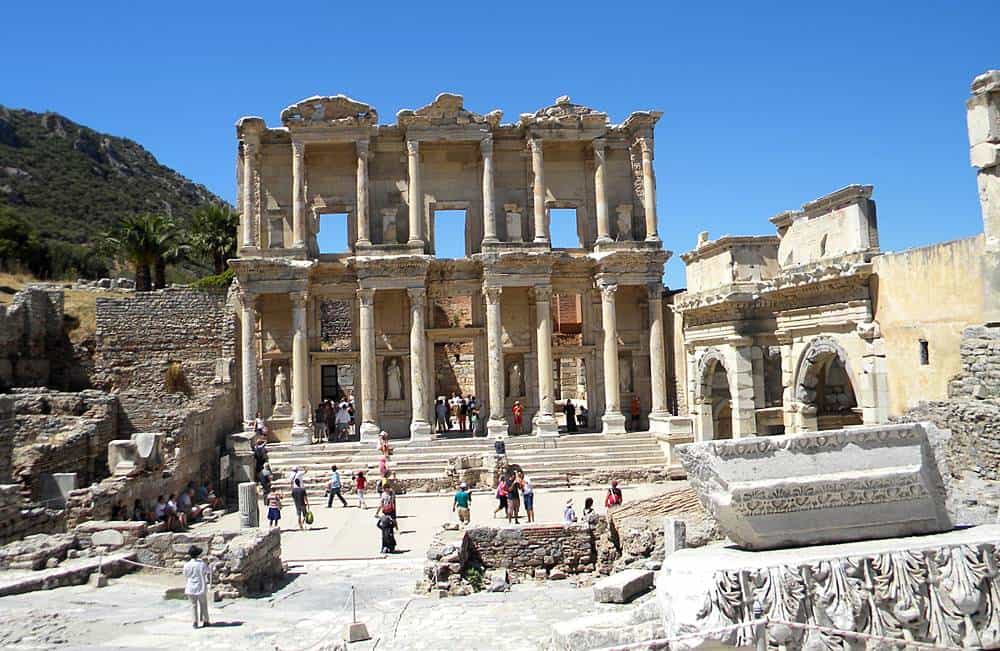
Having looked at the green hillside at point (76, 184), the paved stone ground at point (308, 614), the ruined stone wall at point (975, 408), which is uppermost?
the green hillside at point (76, 184)

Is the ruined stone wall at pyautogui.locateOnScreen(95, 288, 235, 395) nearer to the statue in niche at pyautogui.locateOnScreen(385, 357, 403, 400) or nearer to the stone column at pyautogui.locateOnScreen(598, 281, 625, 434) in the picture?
the statue in niche at pyautogui.locateOnScreen(385, 357, 403, 400)

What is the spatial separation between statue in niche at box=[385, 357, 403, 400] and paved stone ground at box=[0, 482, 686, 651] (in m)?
14.0

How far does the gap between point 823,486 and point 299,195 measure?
934 inches

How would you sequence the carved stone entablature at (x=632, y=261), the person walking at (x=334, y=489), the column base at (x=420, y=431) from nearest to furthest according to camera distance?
the person walking at (x=334, y=489)
the column base at (x=420, y=431)
the carved stone entablature at (x=632, y=261)

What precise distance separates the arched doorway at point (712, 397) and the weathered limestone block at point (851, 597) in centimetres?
1614

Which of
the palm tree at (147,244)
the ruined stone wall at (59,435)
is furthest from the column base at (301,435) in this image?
the palm tree at (147,244)

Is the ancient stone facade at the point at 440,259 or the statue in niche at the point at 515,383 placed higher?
the ancient stone facade at the point at 440,259

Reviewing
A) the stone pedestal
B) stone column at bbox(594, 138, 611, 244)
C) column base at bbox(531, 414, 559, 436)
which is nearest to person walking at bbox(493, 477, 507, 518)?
the stone pedestal

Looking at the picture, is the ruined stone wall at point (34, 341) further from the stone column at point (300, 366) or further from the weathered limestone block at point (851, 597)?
the weathered limestone block at point (851, 597)

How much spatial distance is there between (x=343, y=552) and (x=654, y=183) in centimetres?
1889

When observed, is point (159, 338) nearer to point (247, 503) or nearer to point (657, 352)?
point (247, 503)

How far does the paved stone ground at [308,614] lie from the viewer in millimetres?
9891

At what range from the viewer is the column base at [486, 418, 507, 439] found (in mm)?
27500

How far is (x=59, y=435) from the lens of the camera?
23109 mm
